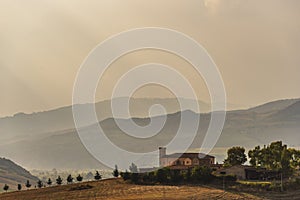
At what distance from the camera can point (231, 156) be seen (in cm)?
10444

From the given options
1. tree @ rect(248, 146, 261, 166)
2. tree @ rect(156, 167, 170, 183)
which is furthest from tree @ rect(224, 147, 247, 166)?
tree @ rect(156, 167, 170, 183)

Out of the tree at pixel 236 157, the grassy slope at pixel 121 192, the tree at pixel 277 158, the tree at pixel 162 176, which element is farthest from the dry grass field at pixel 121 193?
the tree at pixel 236 157

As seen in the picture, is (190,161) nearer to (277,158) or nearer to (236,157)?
(236,157)

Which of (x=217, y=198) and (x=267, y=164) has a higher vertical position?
(x=267, y=164)

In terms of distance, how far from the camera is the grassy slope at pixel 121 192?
74812mm

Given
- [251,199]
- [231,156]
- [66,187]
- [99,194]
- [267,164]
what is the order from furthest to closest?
[231,156]
[267,164]
[66,187]
[99,194]
[251,199]

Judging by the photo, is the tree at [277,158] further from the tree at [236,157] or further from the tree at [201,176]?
the tree at [201,176]

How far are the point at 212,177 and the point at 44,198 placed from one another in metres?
26.4

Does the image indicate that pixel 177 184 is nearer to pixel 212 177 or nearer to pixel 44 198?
pixel 212 177

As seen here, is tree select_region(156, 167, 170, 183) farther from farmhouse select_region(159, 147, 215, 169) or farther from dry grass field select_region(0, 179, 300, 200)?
farmhouse select_region(159, 147, 215, 169)

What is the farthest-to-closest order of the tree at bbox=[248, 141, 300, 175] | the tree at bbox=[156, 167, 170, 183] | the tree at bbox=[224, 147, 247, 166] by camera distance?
the tree at bbox=[224, 147, 247, 166]
the tree at bbox=[248, 141, 300, 175]
the tree at bbox=[156, 167, 170, 183]

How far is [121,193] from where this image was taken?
7981 centimetres

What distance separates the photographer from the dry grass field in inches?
2943

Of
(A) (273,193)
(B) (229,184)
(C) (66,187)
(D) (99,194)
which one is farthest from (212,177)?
(C) (66,187)
